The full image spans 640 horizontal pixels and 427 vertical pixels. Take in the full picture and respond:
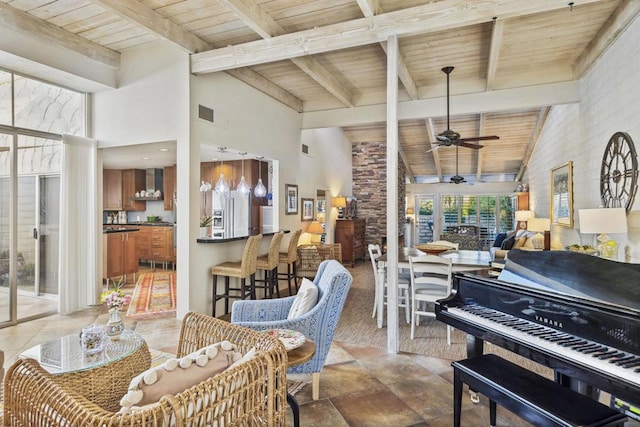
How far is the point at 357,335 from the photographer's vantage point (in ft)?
12.8

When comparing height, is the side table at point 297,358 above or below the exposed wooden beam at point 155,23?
below

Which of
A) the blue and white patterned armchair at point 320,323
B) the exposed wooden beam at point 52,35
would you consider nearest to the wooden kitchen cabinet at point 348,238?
the exposed wooden beam at point 52,35

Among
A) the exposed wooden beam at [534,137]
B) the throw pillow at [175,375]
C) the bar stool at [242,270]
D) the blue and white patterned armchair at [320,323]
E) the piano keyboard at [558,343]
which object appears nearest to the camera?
the throw pillow at [175,375]

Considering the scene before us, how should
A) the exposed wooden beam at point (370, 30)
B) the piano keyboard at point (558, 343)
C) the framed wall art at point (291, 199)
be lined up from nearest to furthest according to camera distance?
the piano keyboard at point (558, 343), the exposed wooden beam at point (370, 30), the framed wall art at point (291, 199)

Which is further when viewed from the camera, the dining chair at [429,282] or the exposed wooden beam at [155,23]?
the dining chair at [429,282]

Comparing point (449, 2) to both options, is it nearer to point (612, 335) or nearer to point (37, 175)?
point (612, 335)

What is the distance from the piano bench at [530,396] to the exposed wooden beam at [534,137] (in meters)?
6.38

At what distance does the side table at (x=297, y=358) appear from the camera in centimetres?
201

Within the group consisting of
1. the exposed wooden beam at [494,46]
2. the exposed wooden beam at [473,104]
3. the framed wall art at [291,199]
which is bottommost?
the framed wall art at [291,199]

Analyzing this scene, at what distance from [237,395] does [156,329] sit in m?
3.22

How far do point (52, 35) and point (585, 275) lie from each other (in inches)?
205

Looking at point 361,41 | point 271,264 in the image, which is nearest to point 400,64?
point 361,41

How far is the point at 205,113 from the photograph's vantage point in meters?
4.44

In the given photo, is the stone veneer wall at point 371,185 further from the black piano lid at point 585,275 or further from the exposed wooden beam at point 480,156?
the black piano lid at point 585,275
